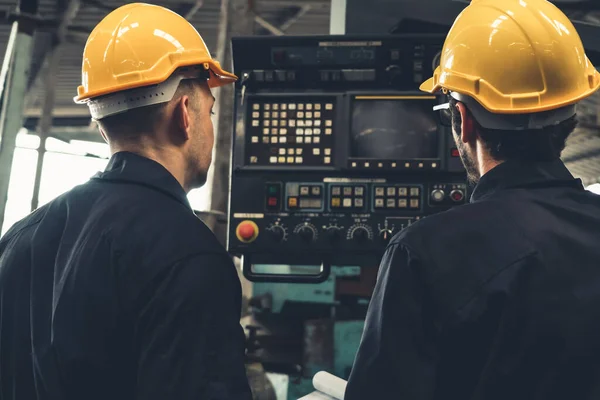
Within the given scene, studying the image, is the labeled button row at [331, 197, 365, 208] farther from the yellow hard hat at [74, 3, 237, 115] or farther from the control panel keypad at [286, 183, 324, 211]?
the yellow hard hat at [74, 3, 237, 115]

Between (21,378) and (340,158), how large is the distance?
0.85 metres

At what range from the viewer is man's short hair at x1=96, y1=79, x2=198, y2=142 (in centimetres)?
106

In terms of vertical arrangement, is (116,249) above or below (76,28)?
below

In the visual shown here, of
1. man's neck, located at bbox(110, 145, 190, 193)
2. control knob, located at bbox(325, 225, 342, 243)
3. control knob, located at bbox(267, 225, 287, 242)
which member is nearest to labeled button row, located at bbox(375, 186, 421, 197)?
control knob, located at bbox(325, 225, 342, 243)

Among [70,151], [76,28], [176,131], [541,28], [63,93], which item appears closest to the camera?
[541,28]

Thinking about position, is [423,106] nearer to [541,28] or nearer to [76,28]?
[541,28]

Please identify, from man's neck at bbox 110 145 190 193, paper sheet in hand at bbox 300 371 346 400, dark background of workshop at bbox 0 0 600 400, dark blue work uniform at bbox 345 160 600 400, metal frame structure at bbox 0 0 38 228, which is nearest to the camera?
dark blue work uniform at bbox 345 160 600 400

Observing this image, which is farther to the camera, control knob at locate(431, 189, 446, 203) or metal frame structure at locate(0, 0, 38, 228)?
metal frame structure at locate(0, 0, 38, 228)

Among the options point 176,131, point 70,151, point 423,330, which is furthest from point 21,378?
point 70,151

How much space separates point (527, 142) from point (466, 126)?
101 mm

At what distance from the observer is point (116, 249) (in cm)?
89

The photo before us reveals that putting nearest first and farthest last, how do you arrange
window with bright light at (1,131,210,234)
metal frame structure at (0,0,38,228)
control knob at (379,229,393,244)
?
control knob at (379,229,393,244) < metal frame structure at (0,0,38,228) < window with bright light at (1,131,210,234)

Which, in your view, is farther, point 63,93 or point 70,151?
point 63,93

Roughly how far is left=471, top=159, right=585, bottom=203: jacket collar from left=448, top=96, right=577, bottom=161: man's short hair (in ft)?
0.06
